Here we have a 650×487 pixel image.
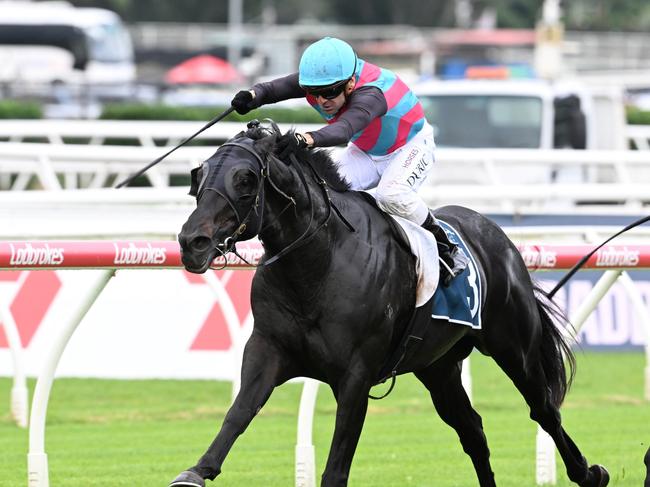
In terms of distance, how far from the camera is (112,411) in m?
8.59

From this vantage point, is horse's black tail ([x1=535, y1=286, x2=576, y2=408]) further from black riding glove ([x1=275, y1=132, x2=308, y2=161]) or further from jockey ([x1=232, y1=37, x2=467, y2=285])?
black riding glove ([x1=275, y1=132, x2=308, y2=161])

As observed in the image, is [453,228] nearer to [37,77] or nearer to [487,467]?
[487,467]

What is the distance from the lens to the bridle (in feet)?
15.0

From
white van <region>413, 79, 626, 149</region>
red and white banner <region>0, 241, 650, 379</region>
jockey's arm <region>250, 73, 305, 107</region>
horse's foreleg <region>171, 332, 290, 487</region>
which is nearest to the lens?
horse's foreleg <region>171, 332, 290, 487</region>

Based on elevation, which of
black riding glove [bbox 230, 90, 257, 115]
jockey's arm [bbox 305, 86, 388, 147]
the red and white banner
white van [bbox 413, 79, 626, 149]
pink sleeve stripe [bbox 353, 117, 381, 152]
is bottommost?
white van [bbox 413, 79, 626, 149]

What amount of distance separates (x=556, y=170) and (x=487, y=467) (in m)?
8.66

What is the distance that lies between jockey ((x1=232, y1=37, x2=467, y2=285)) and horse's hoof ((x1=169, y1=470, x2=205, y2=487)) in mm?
1076

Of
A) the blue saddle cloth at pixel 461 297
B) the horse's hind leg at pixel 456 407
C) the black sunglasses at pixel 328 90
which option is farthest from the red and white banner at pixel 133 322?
the black sunglasses at pixel 328 90

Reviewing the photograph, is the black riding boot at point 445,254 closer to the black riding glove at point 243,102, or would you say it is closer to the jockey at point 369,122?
the jockey at point 369,122

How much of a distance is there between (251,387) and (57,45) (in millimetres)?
35613

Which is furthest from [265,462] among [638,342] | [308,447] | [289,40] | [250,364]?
[289,40]

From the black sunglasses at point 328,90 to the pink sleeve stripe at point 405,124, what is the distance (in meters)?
0.41

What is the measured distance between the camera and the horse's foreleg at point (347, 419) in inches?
193

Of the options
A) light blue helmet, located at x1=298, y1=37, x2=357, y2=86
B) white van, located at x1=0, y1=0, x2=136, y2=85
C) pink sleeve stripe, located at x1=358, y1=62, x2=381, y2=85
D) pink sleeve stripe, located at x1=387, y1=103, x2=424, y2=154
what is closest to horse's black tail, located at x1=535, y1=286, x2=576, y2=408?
pink sleeve stripe, located at x1=387, y1=103, x2=424, y2=154
